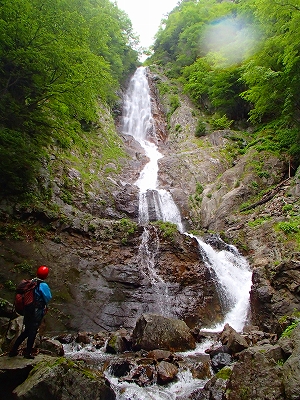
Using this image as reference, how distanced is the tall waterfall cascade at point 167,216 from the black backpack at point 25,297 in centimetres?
758

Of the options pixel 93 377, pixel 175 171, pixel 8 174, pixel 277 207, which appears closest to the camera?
pixel 93 377

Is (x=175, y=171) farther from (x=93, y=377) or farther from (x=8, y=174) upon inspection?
(x=93, y=377)

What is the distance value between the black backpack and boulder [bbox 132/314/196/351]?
3.82 m

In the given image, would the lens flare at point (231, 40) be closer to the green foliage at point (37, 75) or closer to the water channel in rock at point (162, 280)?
the water channel in rock at point (162, 280)

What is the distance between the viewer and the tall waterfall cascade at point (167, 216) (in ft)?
37.7

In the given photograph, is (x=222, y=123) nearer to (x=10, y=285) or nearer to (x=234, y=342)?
(x=234, y=342)

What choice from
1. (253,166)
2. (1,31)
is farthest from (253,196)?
(1,31)

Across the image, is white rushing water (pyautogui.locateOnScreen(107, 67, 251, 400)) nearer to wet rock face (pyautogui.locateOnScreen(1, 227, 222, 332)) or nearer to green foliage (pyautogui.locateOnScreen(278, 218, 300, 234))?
wet rock face (pyautogui.locateOnScreen(1, 227, 222, 332))

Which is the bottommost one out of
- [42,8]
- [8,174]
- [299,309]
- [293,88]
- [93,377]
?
[93,377]

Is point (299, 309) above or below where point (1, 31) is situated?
below

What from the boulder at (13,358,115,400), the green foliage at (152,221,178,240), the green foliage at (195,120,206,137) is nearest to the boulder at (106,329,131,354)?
the boulder at (13,358,115,400)

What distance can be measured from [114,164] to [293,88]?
12.5 meters

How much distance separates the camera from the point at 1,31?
830 cm

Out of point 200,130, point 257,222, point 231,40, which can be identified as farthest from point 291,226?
point 231,40
